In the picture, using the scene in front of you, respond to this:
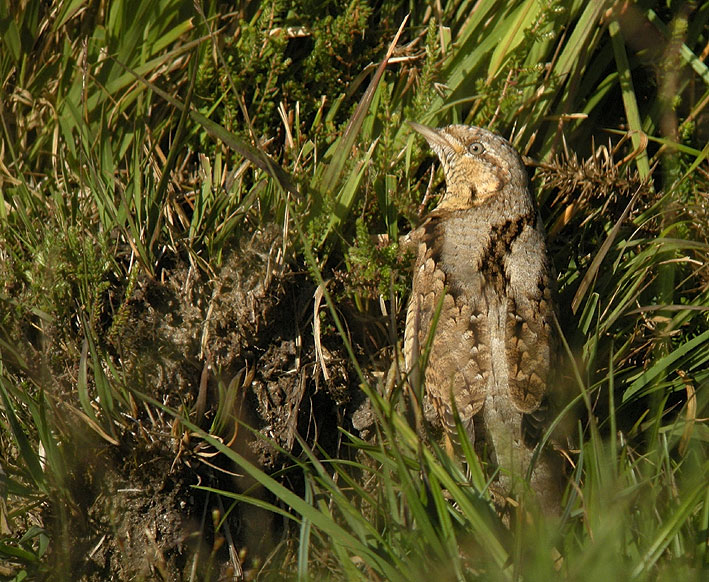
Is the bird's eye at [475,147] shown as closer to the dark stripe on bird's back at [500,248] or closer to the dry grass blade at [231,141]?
the dark stripe on bird's back at [500,248]

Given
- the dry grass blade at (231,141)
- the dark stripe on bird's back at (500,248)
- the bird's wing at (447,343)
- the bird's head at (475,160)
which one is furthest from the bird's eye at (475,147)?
the dry grass blade at (231,141)

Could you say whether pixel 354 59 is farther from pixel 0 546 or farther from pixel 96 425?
pixel 0 546

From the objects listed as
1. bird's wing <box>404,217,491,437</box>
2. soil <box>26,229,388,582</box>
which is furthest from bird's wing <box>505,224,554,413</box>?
soil <box>26,229,388,582</box>

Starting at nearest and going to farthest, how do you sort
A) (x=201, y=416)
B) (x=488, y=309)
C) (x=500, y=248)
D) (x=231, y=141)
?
(x=231, y=141) → (x=201, y=416) → (x=488, y=309) → (x=500, y=248)

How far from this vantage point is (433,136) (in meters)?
3.46

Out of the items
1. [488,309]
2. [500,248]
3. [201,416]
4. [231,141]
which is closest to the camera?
[231,141]

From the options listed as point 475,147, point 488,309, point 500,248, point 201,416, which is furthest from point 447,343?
point 201,416

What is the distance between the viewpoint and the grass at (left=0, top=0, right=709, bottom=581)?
298 centimetres

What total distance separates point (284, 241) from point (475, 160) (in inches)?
39.0

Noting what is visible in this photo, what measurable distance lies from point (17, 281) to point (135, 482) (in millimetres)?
1010

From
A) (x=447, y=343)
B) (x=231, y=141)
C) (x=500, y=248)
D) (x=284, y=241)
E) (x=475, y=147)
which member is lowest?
(x=447, y=343)

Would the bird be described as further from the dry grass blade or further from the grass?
the dry grass blade

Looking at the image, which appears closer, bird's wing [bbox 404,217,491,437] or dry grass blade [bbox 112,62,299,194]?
dry grass blade [bbox 112,62,299,194]

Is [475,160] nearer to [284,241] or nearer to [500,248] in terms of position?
[500,248]
